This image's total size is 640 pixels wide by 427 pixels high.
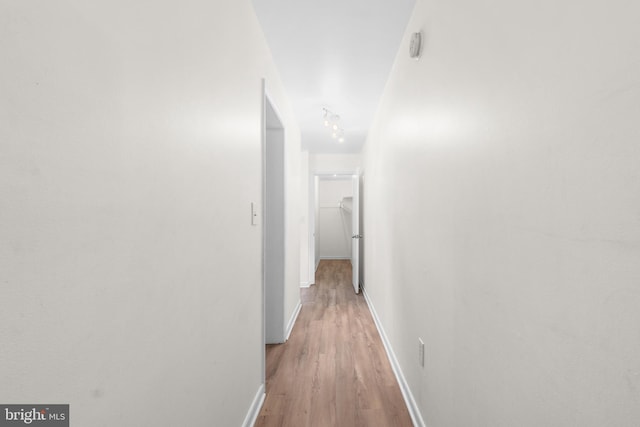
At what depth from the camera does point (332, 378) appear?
2248 mm

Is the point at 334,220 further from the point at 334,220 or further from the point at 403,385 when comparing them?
the point at 403,385

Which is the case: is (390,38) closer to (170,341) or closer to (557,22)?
(557,22)

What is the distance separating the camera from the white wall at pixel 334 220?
27.5 ft

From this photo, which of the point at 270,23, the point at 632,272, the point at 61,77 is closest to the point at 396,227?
the point at 270,23

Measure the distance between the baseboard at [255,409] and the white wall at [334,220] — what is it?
20.9 feet

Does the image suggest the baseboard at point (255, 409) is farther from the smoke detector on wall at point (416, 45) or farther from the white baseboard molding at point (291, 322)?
the smoke detector on wall at point (416, 45)

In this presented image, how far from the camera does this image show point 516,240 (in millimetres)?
807

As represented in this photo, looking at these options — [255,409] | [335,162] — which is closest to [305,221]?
[335,162]

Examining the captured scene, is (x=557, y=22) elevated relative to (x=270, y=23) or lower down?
lower down

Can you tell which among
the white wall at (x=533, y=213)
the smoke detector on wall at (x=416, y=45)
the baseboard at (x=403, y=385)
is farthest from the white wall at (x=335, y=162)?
the white wall at (x=533, y=213)

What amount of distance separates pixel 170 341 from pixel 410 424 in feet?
5.15

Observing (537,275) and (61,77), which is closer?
(61,77)

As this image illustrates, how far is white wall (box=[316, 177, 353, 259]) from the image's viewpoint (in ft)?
27.5

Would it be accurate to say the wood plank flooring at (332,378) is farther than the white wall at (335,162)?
No
